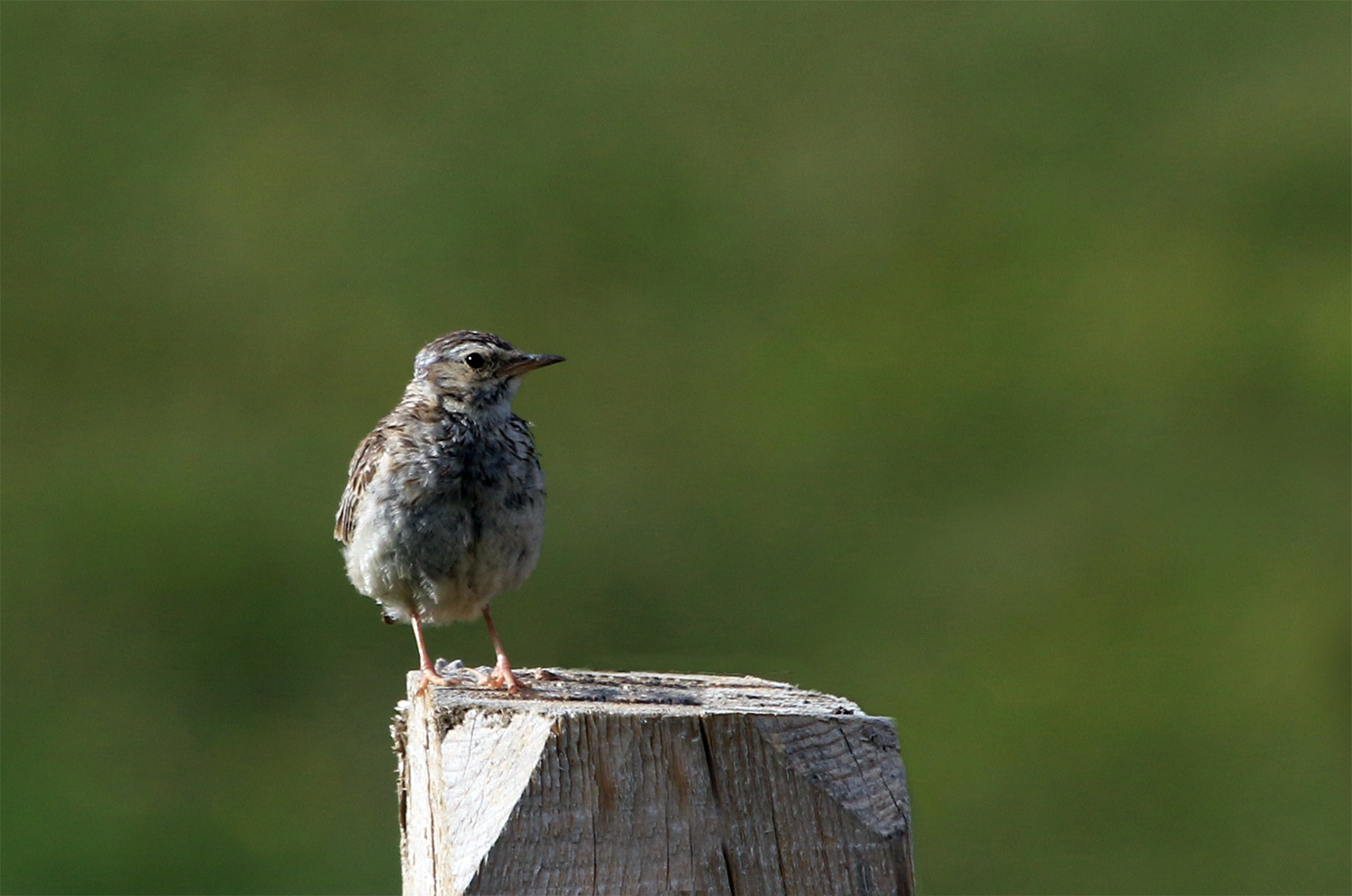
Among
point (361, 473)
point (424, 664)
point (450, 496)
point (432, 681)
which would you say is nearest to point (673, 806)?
point (432, 681)

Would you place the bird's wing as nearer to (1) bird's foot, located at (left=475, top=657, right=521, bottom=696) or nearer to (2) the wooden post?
(1) bird's foot, located at (left=475, top=657, right=521, bottom=696)

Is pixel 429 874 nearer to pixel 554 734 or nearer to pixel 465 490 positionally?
pixel 554 734

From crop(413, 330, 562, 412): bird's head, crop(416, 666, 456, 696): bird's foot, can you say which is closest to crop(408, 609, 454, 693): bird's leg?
crop(416, 666, 456, 696): bird's foot

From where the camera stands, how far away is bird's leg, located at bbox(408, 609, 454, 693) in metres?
4.80

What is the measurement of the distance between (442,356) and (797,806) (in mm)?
3058

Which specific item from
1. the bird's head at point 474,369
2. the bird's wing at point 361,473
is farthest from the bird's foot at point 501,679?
the bird's head at point 474,369

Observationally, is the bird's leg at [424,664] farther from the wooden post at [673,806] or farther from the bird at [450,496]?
the wooden post at [673,806]

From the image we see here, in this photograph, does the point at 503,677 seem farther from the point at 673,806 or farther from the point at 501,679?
the point at 673,806

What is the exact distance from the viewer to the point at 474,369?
20.5ft

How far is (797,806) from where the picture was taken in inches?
143

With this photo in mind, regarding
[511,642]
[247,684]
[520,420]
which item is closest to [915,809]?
[511,642]

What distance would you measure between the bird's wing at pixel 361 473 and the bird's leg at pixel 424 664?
0.40m

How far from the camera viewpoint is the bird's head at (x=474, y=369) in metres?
6.22

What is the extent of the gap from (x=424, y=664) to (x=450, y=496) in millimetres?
612
